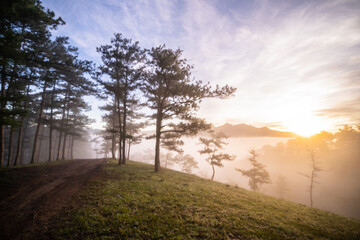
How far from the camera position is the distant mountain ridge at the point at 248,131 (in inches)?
1219

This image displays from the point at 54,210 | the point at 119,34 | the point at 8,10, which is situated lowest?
the point at 54,210

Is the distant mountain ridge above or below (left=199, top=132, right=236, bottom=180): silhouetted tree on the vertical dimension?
above

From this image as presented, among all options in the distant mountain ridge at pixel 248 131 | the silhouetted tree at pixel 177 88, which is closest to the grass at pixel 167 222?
the silhouetted tree at pixel 177 88

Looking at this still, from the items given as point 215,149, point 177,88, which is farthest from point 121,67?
point 215,149

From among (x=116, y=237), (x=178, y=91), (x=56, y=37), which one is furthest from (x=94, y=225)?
(x=56, y=37)

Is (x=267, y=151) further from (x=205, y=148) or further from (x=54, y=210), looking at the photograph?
(x=54, y=210)

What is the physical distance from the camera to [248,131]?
33688 millimetres

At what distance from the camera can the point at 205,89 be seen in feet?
46.1

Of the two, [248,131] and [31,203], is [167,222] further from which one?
[248,131]

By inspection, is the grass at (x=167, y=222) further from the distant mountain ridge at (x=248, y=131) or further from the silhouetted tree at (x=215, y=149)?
the distant mountain ridge at (x=248, y=131)

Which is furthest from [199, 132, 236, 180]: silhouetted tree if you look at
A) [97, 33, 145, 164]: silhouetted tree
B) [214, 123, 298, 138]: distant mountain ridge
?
[97, 33, 145, 164]: silhouetted tree

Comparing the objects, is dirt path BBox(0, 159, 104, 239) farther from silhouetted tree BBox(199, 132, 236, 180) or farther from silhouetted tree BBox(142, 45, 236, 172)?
silhouetted tree BBox(199, 132, 236, 180)

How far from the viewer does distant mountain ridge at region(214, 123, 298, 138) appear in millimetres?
30969

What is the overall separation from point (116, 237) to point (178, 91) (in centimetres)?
1247
